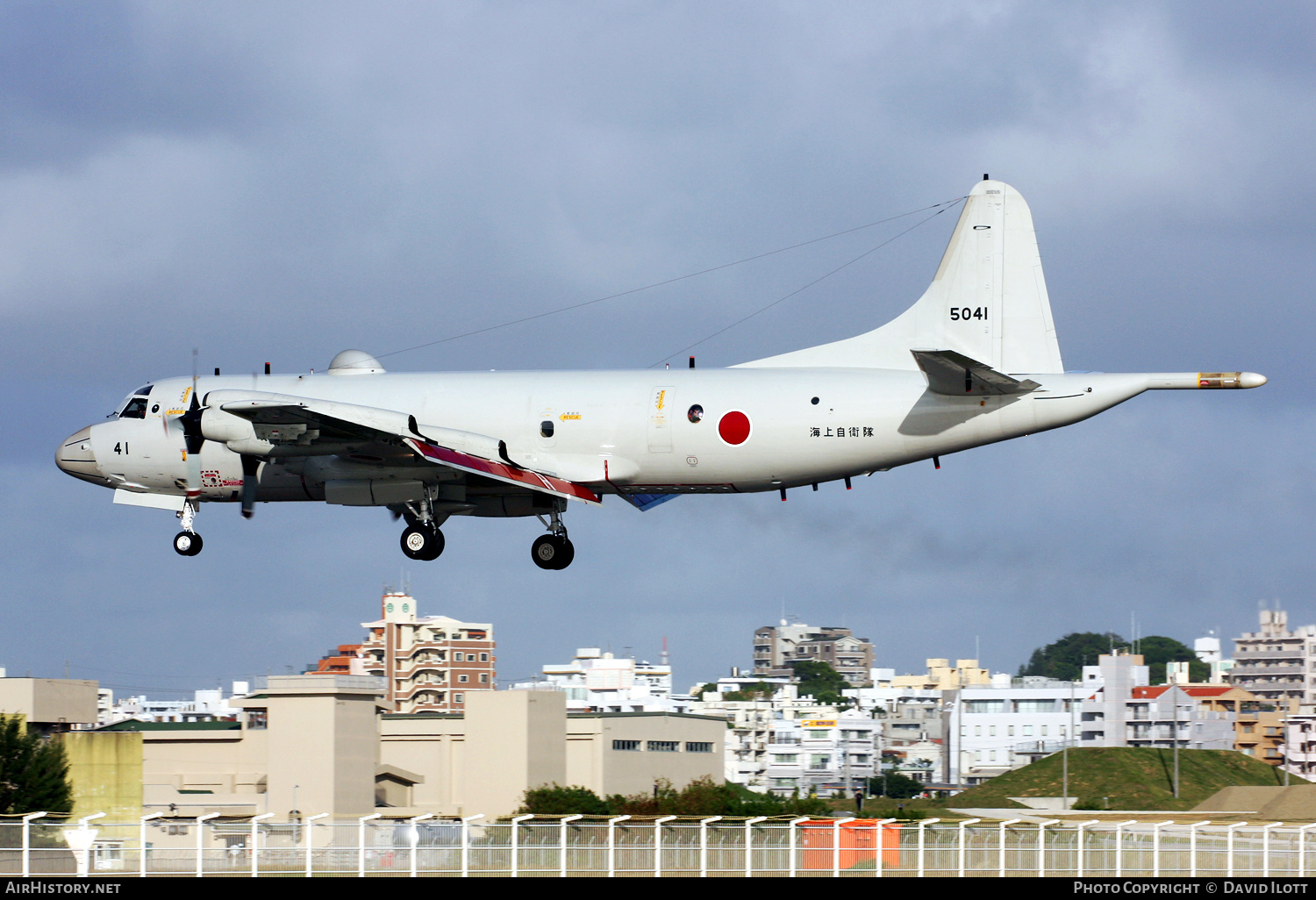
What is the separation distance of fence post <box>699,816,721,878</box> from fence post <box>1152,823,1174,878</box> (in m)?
6.28

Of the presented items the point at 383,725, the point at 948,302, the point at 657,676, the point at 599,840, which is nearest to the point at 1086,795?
the point at 383,725

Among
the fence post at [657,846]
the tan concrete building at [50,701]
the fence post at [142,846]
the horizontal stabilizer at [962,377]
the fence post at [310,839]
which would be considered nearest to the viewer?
the fence post at [142,846]

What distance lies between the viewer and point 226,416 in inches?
1152

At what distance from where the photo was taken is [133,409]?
33562 mm

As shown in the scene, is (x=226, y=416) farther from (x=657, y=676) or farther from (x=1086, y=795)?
(x=657, y=676)

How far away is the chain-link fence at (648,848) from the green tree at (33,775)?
24419 millimetres

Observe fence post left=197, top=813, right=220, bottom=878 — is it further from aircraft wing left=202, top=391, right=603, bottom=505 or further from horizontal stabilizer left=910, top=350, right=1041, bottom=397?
horizontal stabilizer left=910, top=350, right=1041, bottom=397

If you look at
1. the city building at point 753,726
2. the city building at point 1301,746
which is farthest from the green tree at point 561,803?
the city building at point 1301,746

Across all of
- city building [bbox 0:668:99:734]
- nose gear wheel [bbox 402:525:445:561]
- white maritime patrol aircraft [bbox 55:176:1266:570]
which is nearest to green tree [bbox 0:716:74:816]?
city building [bbox 0:668:99:734]

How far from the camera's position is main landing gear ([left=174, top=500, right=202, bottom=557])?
3316 centimetres

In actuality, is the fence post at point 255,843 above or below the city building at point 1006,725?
above

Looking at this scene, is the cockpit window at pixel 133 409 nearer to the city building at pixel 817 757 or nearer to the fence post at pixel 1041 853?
the fence post at pixel 1041 853

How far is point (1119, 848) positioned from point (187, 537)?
65.2 feet

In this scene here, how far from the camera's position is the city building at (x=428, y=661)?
120 m
